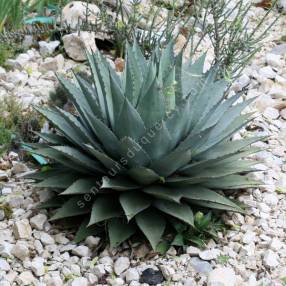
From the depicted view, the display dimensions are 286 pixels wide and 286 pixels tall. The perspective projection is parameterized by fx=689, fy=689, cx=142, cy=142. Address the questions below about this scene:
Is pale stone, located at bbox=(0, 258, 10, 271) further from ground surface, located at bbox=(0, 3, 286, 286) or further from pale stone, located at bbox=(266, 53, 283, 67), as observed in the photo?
pale stone, located at bbox=(266, 53, 283, 67)

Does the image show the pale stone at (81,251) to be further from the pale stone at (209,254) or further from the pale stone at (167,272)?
the pale stone at (209,254)

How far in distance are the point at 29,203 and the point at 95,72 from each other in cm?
77

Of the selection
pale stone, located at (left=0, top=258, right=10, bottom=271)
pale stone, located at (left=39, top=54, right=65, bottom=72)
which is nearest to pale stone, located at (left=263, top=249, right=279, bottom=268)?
pale stone, located at (left=0, top=258, right=10, bottom=271)

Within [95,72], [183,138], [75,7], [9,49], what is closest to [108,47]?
[75,7]

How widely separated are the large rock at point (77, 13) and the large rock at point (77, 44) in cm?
23

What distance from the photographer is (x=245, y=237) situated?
11.2 feet

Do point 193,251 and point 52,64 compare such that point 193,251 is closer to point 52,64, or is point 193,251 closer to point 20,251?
point 20,251

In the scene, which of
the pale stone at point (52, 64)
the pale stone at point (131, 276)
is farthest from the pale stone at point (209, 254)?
the pale stone at point (52, 64)

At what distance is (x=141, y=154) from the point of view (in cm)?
323

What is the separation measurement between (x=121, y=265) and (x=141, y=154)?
20.7 inches

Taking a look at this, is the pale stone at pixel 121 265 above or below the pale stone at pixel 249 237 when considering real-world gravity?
below

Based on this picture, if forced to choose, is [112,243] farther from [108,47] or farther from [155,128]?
[108,47]

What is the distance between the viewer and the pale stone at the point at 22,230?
11.0ft

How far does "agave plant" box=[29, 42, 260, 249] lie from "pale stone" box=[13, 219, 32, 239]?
0.16m
